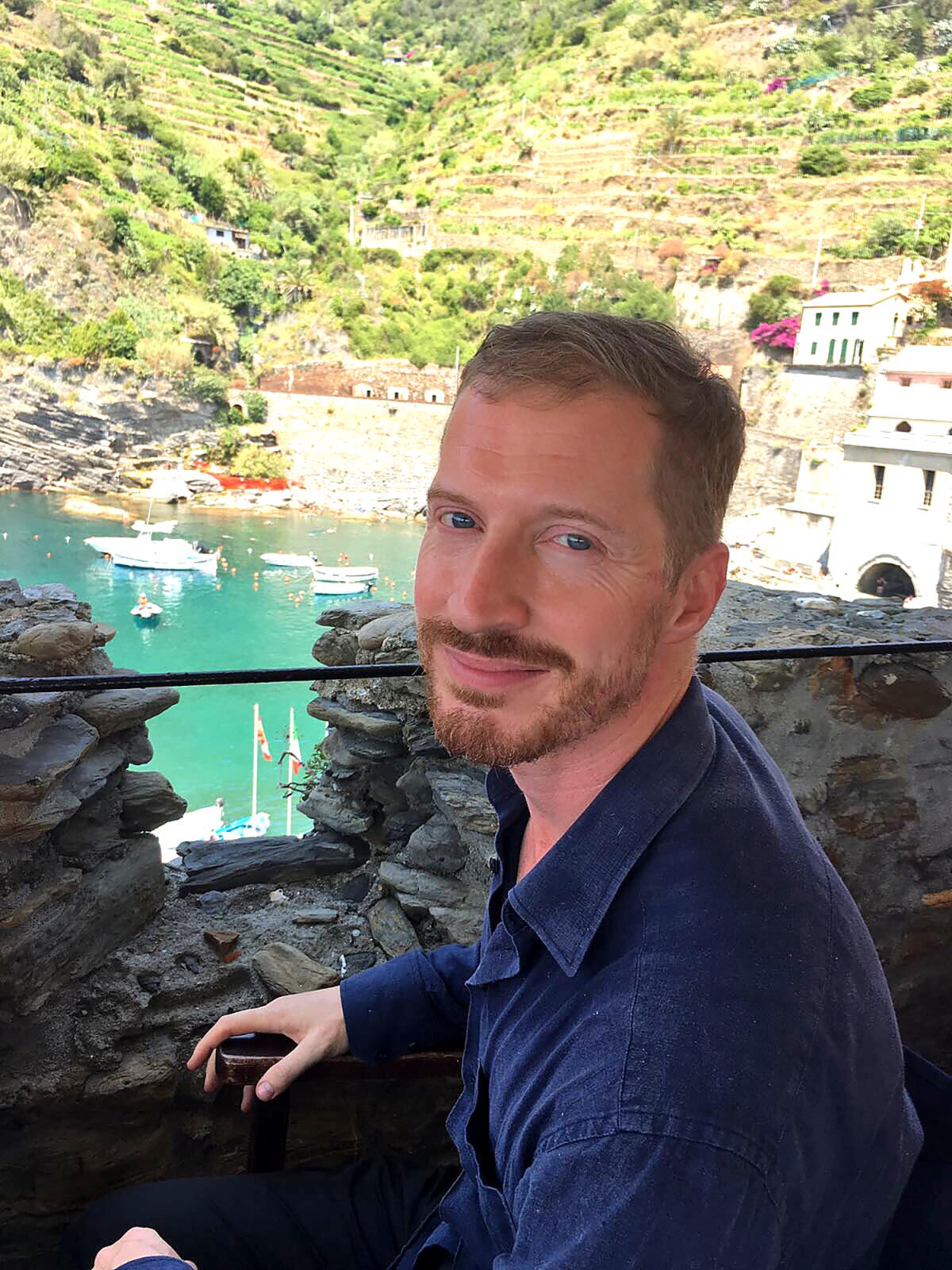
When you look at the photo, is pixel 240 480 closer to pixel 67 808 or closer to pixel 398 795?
pixel 398 795

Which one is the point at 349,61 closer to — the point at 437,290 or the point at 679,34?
the point at 679,34

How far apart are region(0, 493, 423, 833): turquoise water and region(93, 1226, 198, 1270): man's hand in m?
6.39

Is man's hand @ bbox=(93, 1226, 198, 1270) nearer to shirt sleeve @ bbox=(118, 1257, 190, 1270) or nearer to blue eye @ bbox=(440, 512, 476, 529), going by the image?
shirt sleeve @ bbox=(118, 1257, 190, 1270)

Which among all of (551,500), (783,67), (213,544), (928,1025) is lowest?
(213,544)

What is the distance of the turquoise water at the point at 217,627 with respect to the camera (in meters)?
9.09

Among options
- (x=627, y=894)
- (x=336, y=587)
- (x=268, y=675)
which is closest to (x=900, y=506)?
(x=336, y=587)

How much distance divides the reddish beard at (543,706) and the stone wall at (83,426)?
1950cm

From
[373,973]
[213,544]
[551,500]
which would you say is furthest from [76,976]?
[213,544]

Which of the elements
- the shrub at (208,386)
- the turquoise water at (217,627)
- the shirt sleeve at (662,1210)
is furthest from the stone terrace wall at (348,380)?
the shirt sleeve at (662,1210)

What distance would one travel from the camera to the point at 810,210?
119 ft

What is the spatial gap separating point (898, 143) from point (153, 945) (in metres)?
42.7

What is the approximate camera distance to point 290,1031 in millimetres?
951

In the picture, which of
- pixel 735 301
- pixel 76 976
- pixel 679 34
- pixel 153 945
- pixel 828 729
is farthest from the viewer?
pixel 679 34

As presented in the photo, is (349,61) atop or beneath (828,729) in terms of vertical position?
atop
